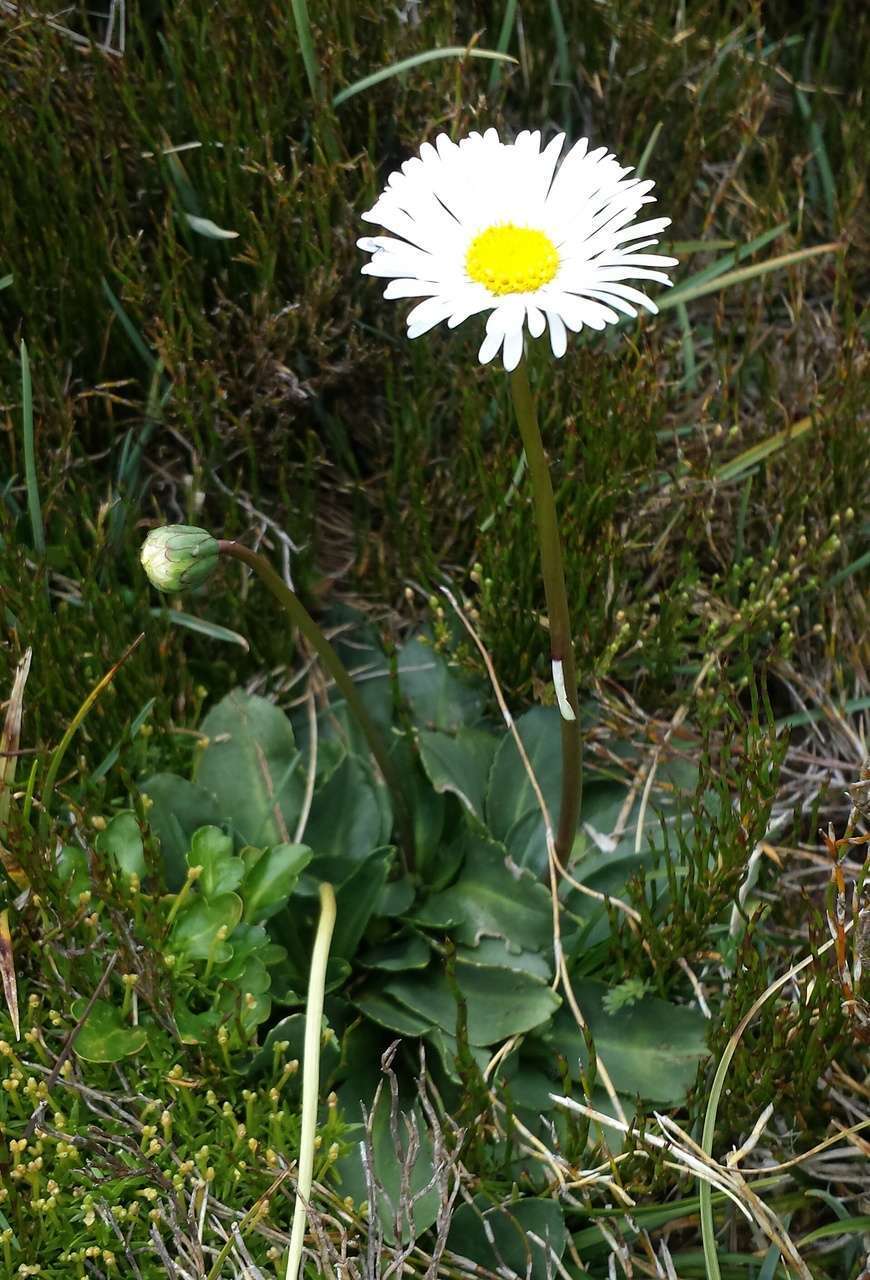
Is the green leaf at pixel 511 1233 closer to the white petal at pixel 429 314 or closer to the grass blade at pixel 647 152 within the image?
the white petal at pixel 429 314

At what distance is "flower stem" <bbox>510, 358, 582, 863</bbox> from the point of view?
3.60ft

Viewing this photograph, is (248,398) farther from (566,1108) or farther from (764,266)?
(566,1108)

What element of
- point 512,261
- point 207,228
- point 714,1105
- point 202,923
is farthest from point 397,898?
point 207,228

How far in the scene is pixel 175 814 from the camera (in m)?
1.62

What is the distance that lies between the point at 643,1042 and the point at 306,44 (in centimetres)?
145

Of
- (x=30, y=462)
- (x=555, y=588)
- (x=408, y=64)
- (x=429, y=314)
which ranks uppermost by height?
(x=408, y=64)

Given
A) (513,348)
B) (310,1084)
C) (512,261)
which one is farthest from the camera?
(310,1084)

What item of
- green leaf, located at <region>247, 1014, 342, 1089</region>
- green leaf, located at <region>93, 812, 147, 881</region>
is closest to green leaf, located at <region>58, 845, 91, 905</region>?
green leaf, located at <region>93, 812, 147, 881</region>

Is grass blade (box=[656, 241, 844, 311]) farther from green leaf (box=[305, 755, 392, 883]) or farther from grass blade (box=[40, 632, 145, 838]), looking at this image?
grass blade (box=[40, 632, 145, 838])

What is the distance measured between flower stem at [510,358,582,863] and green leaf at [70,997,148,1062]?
1.89 ft

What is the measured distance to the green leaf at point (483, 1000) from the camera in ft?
4.93

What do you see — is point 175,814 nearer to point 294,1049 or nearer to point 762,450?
point 294,1049

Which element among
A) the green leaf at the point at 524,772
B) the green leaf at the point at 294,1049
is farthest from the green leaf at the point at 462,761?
the green leaf at the point at 294,1049

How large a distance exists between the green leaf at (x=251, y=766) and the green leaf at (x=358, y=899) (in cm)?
16
